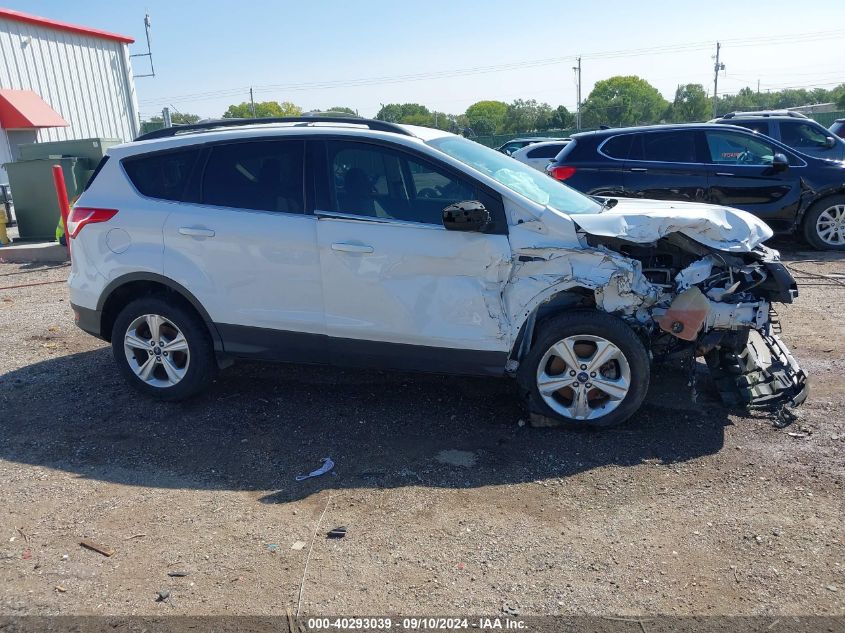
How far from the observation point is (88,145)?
12656mm

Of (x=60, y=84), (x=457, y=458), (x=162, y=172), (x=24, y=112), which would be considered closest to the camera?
(x=457, y=458)

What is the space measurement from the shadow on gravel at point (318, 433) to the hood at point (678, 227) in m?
1.17

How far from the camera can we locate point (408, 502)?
12.2 ft

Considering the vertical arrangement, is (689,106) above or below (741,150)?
above

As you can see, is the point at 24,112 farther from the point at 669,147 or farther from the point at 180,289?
the point at 180,289

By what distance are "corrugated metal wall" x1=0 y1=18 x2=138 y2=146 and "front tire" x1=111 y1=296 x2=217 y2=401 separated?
16688mm

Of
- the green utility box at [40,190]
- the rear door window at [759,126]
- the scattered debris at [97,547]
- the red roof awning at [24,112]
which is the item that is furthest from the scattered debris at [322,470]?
the red roof awning at [24,112]

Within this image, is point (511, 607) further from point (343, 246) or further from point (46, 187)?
point (46, 187)

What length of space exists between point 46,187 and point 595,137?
9396 mm

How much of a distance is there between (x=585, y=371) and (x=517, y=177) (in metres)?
1.44

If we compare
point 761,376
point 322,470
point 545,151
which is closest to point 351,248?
point 322,470

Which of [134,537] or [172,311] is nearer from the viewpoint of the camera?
[134,537]

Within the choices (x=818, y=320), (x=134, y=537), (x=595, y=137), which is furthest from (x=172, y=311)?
(x=595, y=137)

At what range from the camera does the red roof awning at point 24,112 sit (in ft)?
58.7
